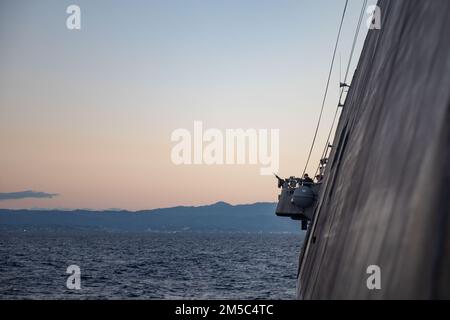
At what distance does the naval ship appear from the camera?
2.67 meters

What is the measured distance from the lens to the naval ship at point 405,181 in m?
2.67

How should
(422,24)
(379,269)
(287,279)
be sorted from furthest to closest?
(287,279), (422,24), (379,269)

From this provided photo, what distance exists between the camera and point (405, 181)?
11.1 feet

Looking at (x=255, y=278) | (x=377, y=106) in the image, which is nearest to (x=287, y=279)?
(x=255, y=278)

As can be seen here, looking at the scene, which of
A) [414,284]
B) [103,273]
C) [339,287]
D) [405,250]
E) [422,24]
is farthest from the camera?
[103,273]

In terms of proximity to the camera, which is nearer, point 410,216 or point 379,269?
point 410,216
